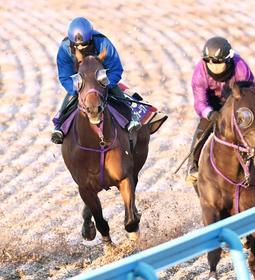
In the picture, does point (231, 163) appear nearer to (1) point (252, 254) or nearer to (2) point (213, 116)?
(2) point (213, 116)

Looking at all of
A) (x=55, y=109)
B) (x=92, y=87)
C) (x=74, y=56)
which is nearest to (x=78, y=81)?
(x=92, y=87)

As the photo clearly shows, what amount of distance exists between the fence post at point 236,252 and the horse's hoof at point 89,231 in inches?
171

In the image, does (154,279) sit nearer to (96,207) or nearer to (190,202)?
(96,207)

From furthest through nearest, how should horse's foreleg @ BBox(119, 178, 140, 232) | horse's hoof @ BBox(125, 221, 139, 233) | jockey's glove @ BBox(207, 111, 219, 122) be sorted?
horse's hoof @ BBox(125, 221, 139, 233) < horse's foreleg @ BBox(119, 178, 140, 232) < jockey's glove @ BBox(207, 111, 219, 122)

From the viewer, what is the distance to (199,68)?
6898 millimetres

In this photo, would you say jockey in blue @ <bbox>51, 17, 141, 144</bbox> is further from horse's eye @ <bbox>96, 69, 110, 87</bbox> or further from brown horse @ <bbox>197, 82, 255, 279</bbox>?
brown horse @ <bbox>197, 82, 255, 279</bbox>

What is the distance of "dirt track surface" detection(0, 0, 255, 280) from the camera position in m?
8.33

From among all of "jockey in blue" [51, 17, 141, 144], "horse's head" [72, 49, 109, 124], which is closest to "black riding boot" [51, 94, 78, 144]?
"jockey in blue" [51, 17, 141, 144]

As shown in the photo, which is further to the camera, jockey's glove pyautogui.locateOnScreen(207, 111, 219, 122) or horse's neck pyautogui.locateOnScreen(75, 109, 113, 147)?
horse's neck pyautogui.locateOnScreen(75, 109, 113, 147)

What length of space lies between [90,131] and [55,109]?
588 centimetres

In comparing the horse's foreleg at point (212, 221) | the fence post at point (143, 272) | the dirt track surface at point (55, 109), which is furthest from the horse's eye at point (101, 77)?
the fence post at point (143, 272)

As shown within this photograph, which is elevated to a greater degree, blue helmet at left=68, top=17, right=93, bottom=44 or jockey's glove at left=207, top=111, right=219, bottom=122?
blue helmet at left=68, top=17, right=93, bottom=44

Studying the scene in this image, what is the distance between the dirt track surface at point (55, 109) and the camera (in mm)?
8328

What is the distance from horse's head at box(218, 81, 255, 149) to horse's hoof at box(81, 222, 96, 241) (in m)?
2.58
